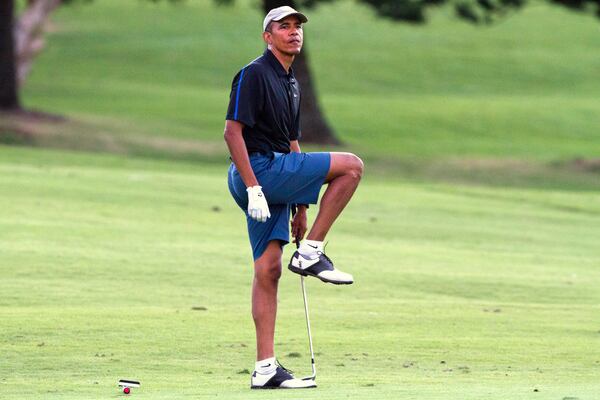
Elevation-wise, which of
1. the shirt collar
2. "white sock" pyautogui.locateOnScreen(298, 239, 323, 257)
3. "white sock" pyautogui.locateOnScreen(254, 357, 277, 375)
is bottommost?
"white sock" pyautogui.locateOnScreen(254, 357, 277, 375)

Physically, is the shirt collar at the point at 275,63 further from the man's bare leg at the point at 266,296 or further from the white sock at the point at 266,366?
the white sock at the point at 266,366

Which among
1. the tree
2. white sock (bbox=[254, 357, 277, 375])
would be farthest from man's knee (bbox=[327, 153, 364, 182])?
the tree

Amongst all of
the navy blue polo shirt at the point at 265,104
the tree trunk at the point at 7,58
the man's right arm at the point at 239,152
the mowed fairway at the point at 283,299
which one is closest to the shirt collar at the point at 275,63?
the navy blue polo shirt at the point at 265,104

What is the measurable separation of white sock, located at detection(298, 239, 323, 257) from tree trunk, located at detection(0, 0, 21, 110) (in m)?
28.3

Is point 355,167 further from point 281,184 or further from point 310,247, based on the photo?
point 310,247

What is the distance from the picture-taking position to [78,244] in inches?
637

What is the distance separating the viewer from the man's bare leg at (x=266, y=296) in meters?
8.94

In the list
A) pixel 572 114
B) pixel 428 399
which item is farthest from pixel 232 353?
pixel 572 114

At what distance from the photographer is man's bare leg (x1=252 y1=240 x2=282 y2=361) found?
8.94 m

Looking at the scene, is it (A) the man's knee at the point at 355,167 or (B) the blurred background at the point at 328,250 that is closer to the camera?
(A) the man's knee at the point at 355,167

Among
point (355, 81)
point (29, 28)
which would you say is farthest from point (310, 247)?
point (355, 81)

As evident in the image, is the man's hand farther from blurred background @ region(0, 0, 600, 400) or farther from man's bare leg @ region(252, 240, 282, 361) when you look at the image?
blurred background @ region(0, 0, 600, 400)

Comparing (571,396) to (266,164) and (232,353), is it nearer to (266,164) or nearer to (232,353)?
(266,164)

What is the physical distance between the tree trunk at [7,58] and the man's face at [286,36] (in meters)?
28.0
